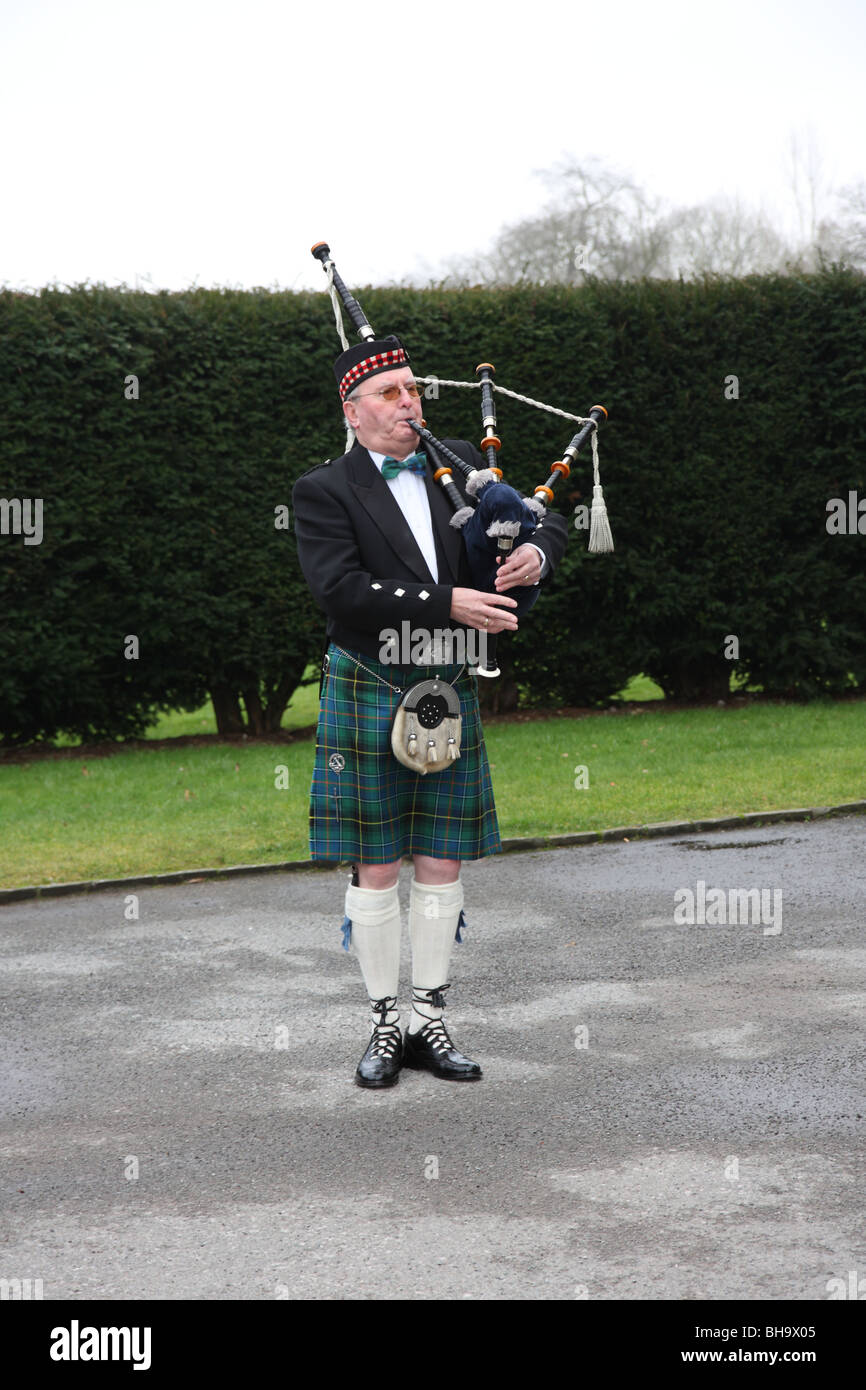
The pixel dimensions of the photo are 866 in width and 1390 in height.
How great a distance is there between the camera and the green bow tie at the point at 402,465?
4344 millimetres

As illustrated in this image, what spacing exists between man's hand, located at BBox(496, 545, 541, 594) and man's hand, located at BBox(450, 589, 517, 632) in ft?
0.18

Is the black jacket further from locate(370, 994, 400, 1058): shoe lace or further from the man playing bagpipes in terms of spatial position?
locate(370, 994, 400, 1058): shoe lace

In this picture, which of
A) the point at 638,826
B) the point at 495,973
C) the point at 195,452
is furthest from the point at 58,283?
the point at 495,973

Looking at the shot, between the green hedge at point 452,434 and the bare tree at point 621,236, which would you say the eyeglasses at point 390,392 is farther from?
the bare tree at point 621,236

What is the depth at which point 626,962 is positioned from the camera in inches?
217

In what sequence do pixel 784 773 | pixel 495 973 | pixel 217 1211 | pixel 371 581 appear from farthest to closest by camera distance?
pixel 784 773 < pixel 495 973 < pixel 371 581 < pixel 217 1211

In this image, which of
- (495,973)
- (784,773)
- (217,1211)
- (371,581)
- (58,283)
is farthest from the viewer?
(58,283)

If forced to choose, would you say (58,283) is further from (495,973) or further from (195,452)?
(495,973)

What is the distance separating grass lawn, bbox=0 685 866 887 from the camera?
794 centimetres

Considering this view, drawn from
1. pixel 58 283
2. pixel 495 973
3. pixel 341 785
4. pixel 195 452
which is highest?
pixel 58 283

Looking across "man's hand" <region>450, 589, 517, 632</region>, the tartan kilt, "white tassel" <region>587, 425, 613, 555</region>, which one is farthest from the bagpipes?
"white tassel" <region>587, 425, 613, 555</region>

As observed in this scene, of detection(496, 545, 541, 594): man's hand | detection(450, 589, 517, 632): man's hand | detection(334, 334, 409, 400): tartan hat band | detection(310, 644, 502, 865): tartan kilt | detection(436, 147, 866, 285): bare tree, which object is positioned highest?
detection(436, 147, 866, 285): bare tree

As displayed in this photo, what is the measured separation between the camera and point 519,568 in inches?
166

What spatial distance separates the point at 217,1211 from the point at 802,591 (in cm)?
1039
